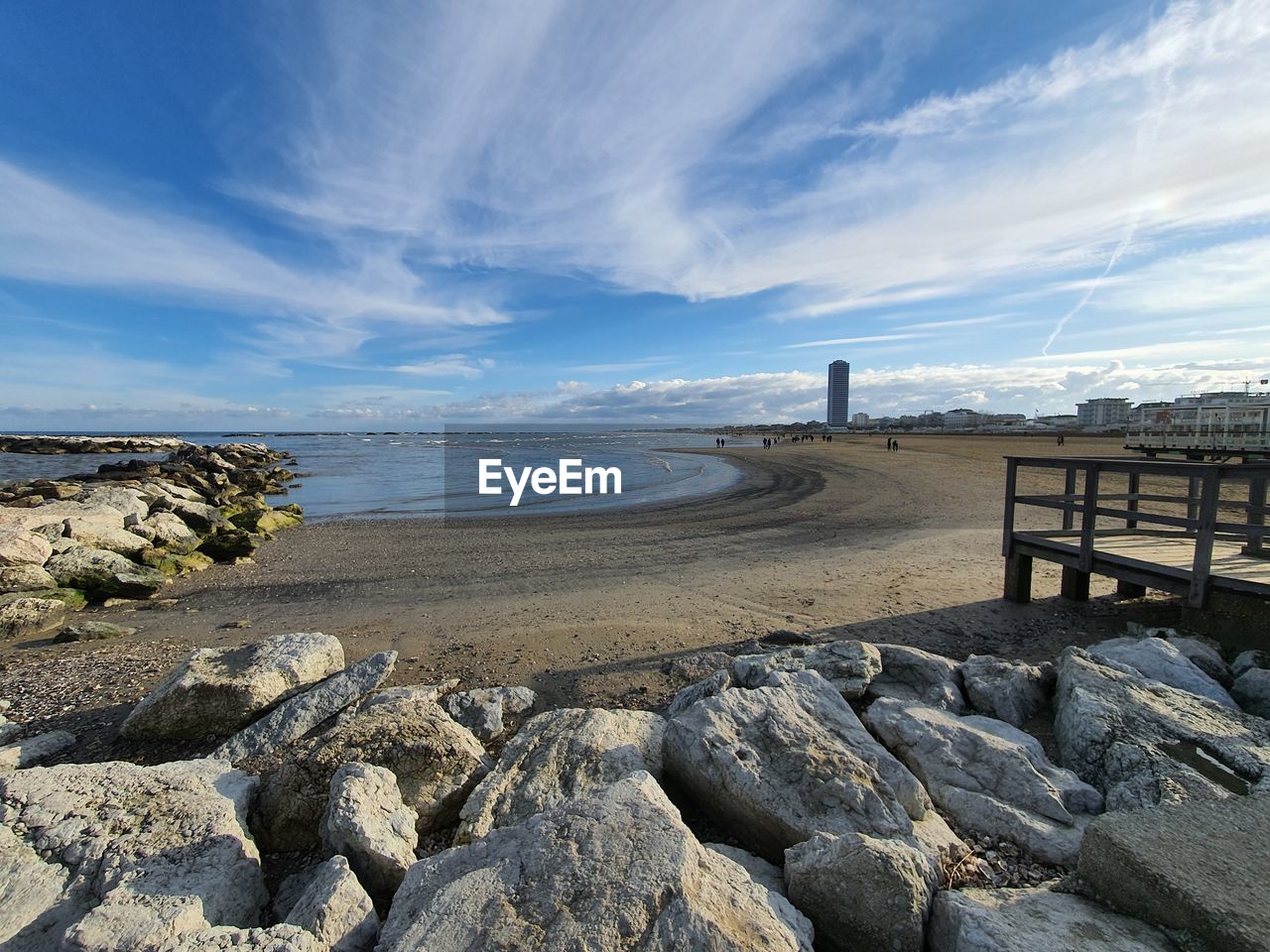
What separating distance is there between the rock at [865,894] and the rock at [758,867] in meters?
0.20

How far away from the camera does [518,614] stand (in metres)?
7.88

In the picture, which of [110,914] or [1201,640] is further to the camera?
[1201,640]

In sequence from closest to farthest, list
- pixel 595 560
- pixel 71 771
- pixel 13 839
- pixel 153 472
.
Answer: pixel 13 839 → pixel 71 771 → pixel 595 560 → pixel 153 472

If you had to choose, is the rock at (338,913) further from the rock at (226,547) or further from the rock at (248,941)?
the rock at (226,547)

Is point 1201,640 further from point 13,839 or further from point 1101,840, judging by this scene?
point 13,839

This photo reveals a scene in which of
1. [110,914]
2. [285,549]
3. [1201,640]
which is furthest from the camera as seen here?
[285,549]

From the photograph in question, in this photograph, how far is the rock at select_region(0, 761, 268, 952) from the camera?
2.50 metres

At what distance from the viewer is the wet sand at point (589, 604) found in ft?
20.1

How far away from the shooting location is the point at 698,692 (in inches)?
188

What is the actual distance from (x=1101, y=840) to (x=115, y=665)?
891cm

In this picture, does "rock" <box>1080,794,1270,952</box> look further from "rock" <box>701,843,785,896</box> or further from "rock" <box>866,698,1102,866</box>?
"rock" <box>701,843,785,896</box>

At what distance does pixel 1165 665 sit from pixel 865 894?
14.4 ft

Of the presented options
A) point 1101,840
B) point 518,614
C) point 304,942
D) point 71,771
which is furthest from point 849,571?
point 71,771

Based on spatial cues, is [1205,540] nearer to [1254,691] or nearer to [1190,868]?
[1254,691]
